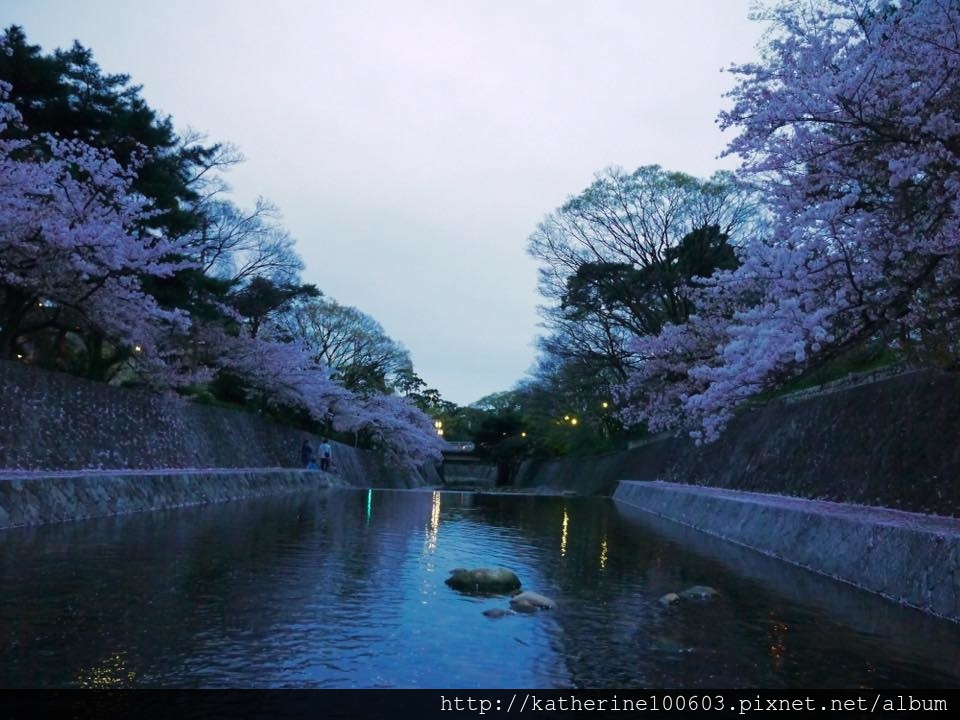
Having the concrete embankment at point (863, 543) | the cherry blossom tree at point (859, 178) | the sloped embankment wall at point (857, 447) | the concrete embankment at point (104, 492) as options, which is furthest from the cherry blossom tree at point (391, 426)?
the cherry blossom tree at point (859, 178)

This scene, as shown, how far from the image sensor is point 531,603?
24.6ft

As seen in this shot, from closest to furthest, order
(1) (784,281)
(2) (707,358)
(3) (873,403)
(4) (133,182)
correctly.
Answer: (1) (784,281), (3) (873,403), (4) (133,182), (2) (707,358)

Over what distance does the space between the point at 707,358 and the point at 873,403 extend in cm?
941

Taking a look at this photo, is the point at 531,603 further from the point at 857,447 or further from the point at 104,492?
the point at 104,492

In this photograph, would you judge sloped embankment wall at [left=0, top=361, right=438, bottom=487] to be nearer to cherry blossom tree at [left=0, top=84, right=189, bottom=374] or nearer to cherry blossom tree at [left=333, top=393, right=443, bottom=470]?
cherry blossom tree at [left=0, top=84, right=189, bottom=374]

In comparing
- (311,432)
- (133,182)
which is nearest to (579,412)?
(311,432)

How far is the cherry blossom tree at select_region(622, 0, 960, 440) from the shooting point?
8.52 metres

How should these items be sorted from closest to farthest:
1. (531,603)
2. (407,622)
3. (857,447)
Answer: (407,622), (531,603), (857,447)

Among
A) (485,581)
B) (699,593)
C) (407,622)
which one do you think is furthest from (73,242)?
(699,593)

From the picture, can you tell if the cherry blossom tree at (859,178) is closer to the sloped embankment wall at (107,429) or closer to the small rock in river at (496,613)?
the small rock in river at (496,613)

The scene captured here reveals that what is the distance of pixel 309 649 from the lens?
560cm

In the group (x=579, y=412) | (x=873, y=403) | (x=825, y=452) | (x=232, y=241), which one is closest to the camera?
(x=873, y=403)

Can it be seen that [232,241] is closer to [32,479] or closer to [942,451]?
[32,479]

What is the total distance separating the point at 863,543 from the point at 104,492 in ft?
44.1
